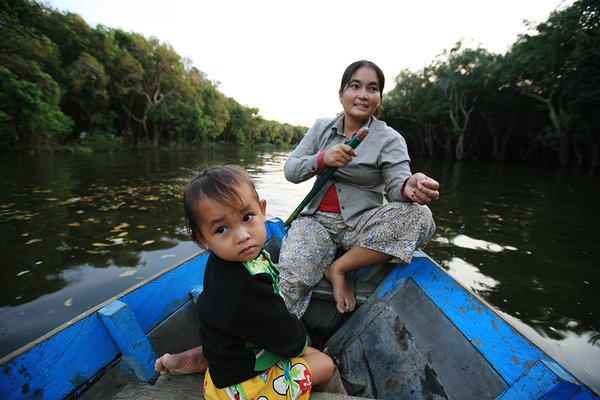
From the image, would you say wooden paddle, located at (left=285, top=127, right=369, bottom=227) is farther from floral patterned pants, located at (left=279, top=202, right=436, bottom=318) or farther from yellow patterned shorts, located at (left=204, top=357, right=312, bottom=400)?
yellow patterned shorts, located at (left=204, top=357, right=312, bottom=400)

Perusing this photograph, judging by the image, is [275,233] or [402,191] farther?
[275,233]

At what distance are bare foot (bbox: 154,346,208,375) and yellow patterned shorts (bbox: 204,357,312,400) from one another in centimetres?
14

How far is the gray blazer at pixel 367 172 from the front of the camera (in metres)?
1.74

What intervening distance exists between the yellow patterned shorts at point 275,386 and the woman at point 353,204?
588 millimetres

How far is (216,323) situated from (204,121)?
3367cm

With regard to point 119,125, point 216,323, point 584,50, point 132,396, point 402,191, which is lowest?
point 119,125

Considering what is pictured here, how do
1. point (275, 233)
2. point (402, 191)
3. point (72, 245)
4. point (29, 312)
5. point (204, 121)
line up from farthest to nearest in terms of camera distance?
point (204, 121) → point (72, 245) → point (275, 233) → point (29, 312) → point (402, 191)

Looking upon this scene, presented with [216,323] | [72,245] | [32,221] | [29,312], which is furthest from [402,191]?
[32,221]

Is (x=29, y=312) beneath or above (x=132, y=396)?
beneath

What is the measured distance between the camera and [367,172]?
1.81 meters

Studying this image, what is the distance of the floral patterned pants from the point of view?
1524 millimetres

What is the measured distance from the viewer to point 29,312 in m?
2.19

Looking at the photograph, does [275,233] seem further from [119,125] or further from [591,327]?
[119,125]

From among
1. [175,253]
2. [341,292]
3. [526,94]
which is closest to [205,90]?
[526,94]
